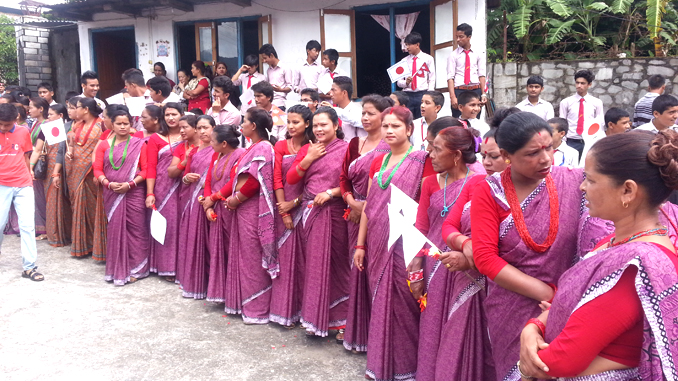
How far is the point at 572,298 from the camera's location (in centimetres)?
157

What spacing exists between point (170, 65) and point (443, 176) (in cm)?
848

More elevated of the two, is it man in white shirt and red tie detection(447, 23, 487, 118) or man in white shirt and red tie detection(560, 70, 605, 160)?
man in white shirt and red tie detection(447, 23, 487, 118)

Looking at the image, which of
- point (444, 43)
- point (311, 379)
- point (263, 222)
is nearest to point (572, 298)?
point (311, 379)

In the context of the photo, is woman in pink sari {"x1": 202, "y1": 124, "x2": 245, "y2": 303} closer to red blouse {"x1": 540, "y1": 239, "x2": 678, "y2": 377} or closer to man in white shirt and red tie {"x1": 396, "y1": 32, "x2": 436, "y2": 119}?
man in white shirt and red tie {"x1": 396, "y1": 32, "x2": 436, "y2": 119}

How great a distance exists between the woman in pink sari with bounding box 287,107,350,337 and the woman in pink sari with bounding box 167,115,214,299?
1290mm

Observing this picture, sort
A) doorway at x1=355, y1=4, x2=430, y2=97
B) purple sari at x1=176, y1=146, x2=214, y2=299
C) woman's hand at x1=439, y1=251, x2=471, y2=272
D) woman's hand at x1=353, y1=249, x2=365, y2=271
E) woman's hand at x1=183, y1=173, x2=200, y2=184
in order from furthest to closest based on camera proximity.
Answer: doorway at x1=355, y1=4, x2=430, y2=97, woman's hand at x1=183, y1=173, x2=200, y2=184, purple sari at x1=176, y1=146, x2=214, y2=299, woman's hand at x1=353, y1=249, x2=365, y2=271, woman's hand at x1=439, y1=251, x2=471, y2=272

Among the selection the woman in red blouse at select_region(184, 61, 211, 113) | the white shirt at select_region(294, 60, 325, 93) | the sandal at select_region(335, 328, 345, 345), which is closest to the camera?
the sandal at select_region(335, 328, 345, 345)

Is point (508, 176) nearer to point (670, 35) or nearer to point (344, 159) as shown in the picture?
point (344, 159)

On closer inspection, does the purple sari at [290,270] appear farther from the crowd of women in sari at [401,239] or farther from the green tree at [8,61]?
the green tree at [8,61]

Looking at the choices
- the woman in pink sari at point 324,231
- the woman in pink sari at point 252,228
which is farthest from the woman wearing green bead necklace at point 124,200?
the woman in pink sari at point 324,231

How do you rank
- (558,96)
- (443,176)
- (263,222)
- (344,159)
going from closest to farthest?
(443,176) → (344,159) → (263,222) → (558,96)

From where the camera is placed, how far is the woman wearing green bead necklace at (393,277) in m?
3.17

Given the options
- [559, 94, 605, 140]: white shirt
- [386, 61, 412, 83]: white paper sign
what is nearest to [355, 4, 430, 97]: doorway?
[386, 61, 412, 83]: white paper sign

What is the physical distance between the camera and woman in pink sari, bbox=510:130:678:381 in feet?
4.63
